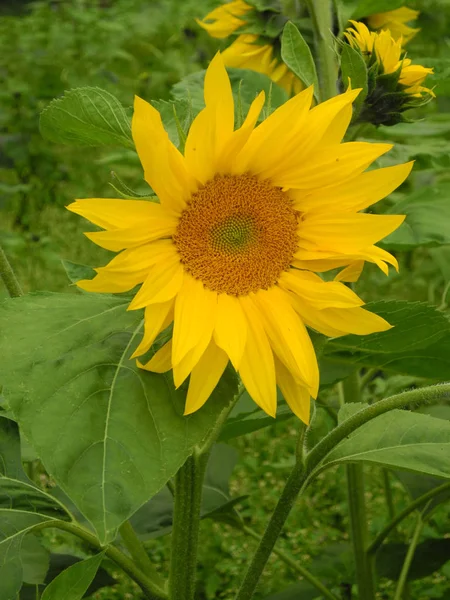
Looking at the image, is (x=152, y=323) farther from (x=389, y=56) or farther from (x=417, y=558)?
(x=417, y=558)

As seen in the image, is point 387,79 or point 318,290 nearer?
point 318,290

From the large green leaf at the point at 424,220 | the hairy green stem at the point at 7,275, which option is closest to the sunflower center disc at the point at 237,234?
the hairy green stem at the point at 7,275

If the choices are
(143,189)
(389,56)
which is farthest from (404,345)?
(143,189)

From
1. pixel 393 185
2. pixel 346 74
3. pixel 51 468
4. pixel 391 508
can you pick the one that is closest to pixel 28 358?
pixel 51 468

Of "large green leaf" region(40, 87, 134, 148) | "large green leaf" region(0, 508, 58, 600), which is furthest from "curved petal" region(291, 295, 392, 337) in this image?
"large green leaf" region(0, 508, 58, 600)

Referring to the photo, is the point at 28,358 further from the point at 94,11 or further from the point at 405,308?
the point at 94,11

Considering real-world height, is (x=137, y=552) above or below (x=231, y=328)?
below
